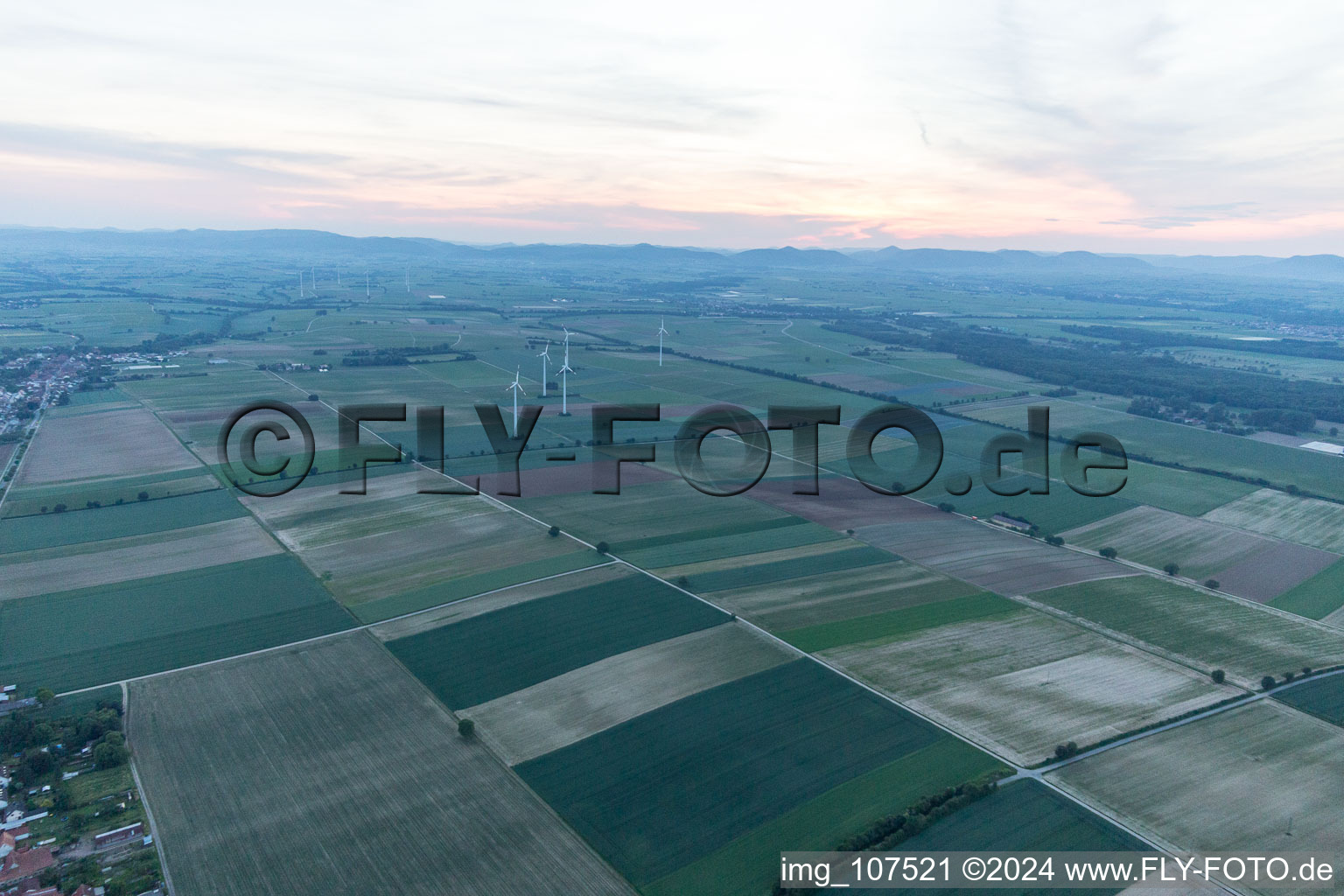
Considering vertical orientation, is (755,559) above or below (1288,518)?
below

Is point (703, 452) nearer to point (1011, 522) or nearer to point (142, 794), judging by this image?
point (1011, 522)

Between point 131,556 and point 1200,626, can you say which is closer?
point 1200,626

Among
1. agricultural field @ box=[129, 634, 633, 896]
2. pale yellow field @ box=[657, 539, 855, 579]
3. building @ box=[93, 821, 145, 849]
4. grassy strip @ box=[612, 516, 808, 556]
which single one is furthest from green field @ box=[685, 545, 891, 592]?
building @ box=[93, 821, 145, 849]

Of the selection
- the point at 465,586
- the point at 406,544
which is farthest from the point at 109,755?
the point at 406,544

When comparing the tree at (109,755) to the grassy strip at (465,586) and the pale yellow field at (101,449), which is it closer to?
the grassy strip at (465,586)

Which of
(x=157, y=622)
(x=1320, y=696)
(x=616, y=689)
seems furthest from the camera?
(x=157, y=622)

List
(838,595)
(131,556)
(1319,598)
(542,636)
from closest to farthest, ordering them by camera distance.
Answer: (542,636), (838,595), (1319,598), (131,556)
